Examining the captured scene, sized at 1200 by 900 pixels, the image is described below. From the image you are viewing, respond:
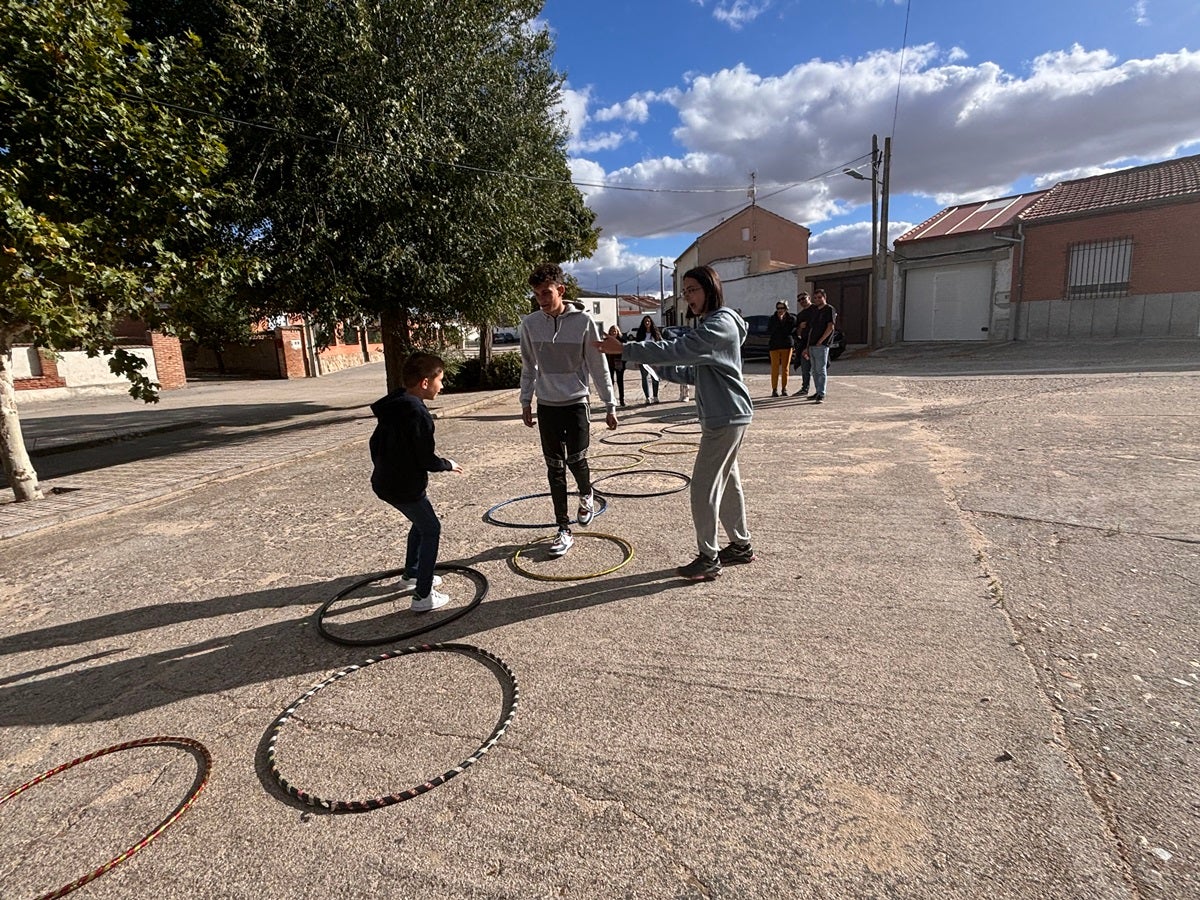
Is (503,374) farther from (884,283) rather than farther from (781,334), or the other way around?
(884,283)

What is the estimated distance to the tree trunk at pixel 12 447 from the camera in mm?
6520

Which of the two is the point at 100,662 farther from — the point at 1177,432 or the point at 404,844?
the point at 1177,432

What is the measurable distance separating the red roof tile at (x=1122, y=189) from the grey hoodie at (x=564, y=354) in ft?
79.2

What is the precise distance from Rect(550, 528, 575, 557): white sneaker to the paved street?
10 cm

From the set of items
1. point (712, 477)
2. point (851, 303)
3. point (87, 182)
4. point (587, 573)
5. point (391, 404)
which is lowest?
point (587, 573)

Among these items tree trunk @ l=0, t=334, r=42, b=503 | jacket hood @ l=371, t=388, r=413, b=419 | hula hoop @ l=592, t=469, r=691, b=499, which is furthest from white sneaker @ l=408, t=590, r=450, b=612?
tree trunk @ l=0, t=334, r=42, b=503

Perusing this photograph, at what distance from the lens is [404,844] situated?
2.04 m

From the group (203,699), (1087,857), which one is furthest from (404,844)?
(1087,857)

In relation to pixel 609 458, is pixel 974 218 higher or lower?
higher

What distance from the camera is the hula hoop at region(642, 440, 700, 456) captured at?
771 cm

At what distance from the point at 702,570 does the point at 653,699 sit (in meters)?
1.29

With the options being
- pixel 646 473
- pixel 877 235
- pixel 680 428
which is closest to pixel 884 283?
pixel 877 235

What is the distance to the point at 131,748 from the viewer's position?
8.56ft

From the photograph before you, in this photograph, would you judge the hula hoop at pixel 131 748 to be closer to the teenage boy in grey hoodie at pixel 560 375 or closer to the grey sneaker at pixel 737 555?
the teenage boy in grey hoodie at pixel 560 375
